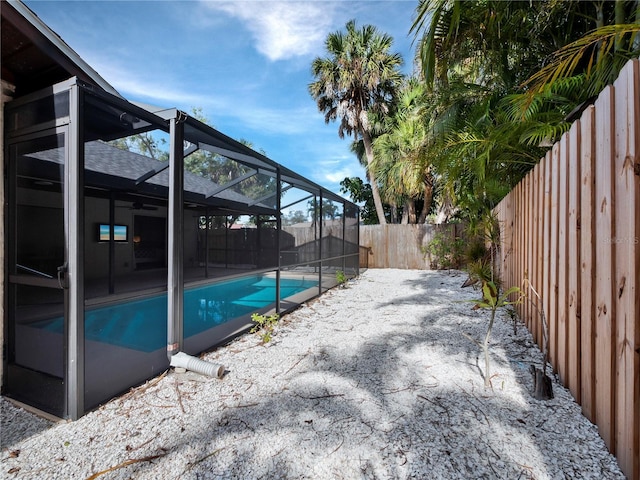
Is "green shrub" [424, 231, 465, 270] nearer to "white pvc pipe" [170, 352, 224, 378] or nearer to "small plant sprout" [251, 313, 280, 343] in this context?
"small plant sprout" [251, 313, 280, 343]

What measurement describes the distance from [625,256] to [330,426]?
5.55ft

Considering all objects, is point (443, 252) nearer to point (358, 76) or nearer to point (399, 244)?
point (399, 244)

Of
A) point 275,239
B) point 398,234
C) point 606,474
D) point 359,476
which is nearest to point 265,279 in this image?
point 275,239

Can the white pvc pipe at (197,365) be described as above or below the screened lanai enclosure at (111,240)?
below

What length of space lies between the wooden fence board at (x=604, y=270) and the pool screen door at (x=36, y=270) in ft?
9.96

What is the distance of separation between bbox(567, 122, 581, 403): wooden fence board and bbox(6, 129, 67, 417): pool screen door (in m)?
3.18

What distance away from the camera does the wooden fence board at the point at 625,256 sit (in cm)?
121

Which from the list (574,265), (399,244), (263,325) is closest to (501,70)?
(574,265)

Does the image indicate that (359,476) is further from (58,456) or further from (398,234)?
(398,234)

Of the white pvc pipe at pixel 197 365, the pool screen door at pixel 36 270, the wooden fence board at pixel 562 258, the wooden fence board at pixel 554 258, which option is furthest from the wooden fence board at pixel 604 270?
the pool screen door at pixel 36 270

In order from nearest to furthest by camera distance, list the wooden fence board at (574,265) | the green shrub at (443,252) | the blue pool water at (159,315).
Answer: the wooden fence board at (574,265) < the blue pool water at (159,315) < the green shrub at (443,252)

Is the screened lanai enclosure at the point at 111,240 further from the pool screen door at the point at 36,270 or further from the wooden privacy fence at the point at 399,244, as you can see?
the wooden privacy fence at the point at 399,244

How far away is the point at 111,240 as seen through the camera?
583 cm

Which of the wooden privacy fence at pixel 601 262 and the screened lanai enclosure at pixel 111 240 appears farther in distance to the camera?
the screened lanai enclosure at pixel 111 240
